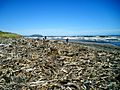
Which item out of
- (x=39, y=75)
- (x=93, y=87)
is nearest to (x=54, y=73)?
(x=39, y=75)

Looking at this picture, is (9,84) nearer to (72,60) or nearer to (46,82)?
(46,82)

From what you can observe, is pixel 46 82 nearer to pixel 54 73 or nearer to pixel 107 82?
pixel 54 73

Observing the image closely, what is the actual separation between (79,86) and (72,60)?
3.36 metres

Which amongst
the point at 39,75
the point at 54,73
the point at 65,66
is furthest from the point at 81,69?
the point at 39,75

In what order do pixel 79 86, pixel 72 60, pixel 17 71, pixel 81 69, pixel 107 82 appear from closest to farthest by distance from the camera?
pixel 79 86 → pixel 107 82 → pixel 17 71 → pixel 81 69 → pixel 72 60

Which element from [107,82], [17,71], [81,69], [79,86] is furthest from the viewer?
[81,69]

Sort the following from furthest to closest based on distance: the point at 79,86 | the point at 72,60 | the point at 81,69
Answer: the point at 72,60 → the point at 81,69 → the point at 79,86

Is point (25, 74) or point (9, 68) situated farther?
point (9, 68)

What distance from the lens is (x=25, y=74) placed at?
754cm

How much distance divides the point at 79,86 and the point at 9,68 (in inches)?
134

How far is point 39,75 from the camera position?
7.43 meters

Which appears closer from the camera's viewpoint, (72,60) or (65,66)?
(65,66)

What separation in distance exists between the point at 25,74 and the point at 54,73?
4.02 ft

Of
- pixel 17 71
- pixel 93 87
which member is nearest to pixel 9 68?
pixel 17 71
